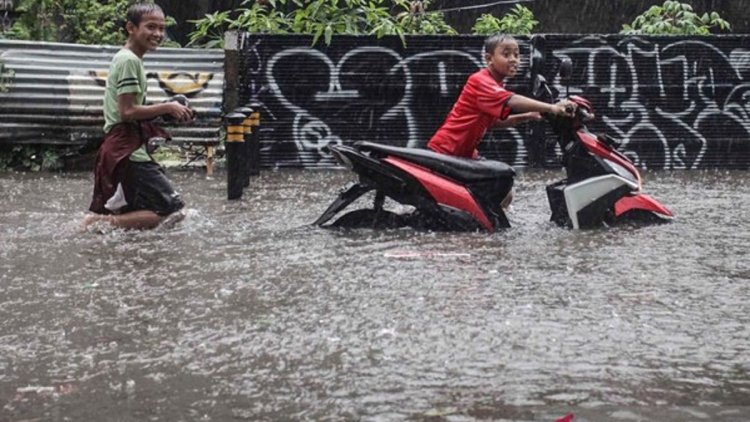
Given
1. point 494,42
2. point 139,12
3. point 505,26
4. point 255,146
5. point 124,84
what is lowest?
point 255,146

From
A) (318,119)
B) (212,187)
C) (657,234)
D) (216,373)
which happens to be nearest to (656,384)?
(216,373)

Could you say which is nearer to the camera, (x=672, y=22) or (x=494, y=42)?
(x=494, y=42)

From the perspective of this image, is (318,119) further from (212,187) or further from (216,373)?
(216,373)

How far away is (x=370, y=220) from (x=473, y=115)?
1107mm

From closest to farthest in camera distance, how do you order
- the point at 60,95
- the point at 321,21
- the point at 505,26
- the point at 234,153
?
the point at 234,153
the point at 60,95
the point at 321,21
the point at 505,26

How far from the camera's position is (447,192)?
335 inches

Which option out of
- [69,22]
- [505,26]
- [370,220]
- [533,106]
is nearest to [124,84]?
[370,220]

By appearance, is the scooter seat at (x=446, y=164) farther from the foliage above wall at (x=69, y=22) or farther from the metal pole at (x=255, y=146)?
the foliage above wall at (x=69, y=22)

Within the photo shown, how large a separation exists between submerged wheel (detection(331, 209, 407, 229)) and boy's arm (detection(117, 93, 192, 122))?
1355 mm

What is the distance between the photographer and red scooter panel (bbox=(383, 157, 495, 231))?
8508 millimetres

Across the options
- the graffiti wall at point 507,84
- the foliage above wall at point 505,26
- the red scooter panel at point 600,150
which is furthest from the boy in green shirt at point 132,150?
the foliage above wall at point 505,26

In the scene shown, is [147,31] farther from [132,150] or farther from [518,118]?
[518,118]

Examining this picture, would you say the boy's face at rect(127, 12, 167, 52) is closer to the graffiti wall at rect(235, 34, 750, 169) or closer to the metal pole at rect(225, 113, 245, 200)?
the metal pole at rect(225, 113, 245, 200)

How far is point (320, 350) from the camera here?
16.4 ft
